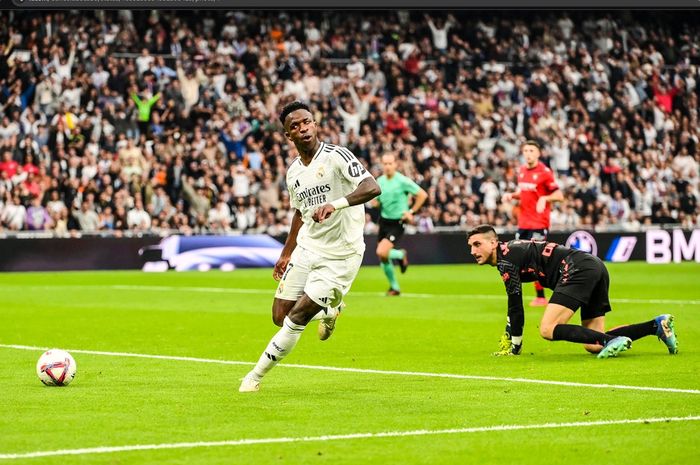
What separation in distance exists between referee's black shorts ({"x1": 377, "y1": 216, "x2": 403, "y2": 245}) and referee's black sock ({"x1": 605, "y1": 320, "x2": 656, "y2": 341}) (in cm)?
983

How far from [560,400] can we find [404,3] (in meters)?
22.4

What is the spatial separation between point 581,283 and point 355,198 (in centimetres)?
358

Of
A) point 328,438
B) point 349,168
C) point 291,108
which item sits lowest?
point 328,438

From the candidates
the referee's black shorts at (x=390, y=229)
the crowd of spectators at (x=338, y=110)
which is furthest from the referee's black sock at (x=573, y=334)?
the crowd of spectators at (x=338, y=110)

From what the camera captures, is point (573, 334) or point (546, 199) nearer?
point (573, 334)

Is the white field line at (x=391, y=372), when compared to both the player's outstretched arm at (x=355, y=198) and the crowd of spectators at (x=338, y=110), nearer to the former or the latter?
the player's outstretched arm at (x=355, y=198)

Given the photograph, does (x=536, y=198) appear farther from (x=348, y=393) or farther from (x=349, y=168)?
(x=348, y=393)

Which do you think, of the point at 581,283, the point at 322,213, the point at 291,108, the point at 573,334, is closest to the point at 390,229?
the point at 581,283

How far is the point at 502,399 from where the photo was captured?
32.0 feet

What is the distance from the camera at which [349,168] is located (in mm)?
10398

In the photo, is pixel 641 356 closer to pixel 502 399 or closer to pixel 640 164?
pixel 502 399

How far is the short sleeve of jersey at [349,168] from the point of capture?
1036cm

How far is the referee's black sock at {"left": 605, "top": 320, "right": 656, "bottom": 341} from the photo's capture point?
12.9 metres

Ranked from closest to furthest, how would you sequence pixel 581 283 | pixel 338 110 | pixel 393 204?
pixel 581 283, pixel 393 204, pixel 338 110
